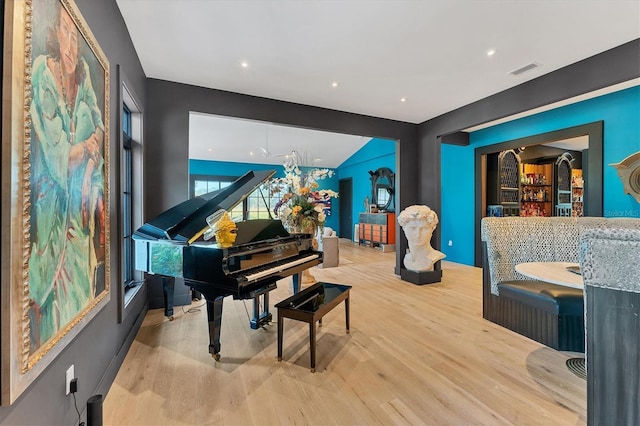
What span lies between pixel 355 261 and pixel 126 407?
533cm

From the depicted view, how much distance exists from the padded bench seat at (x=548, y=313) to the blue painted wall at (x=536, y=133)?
249 cm

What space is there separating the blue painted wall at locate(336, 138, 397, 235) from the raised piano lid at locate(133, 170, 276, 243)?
6192 mm

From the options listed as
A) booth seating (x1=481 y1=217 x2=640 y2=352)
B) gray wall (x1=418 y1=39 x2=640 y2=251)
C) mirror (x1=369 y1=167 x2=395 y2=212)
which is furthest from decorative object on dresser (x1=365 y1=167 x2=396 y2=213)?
booth seating (x1=481 y1=217 x2=640 y2=352)

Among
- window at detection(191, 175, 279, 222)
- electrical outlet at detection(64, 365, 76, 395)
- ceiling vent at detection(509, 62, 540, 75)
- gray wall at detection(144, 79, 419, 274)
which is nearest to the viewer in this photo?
electrical outlet at detection(64, 365, 76, 395)

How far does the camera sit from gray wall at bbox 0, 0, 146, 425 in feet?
3.84

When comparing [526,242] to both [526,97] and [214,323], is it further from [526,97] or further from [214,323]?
[214,323]

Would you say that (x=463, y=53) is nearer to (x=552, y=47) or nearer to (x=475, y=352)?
(x=552, y=47)

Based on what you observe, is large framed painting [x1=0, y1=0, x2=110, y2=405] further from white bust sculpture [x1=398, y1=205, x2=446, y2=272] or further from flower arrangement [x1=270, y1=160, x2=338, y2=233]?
white bust sculpture [x1=398, y1=205, x2=446, y2=272]

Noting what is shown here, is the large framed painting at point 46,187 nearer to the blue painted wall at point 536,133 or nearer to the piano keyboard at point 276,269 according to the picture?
the piano keyboard at point 276,269

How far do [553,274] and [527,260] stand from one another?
116 cm

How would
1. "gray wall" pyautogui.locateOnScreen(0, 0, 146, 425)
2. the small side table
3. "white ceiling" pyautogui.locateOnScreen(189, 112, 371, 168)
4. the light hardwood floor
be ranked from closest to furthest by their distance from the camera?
"gray wall" pyautogui.locateOnScreen(0, 0, 146, 425), the light hardwood floor, the small side table, "white ceiling" pyautogui.locateOnScreen(189, 112, 371, 168)

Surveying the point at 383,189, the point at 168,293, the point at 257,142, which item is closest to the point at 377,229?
the point at 383,189

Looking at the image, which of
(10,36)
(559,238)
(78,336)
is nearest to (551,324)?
(559,238)

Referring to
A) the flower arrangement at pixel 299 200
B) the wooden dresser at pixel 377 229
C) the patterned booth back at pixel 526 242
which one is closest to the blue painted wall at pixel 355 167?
the wooden dresser at pixel 377 229
